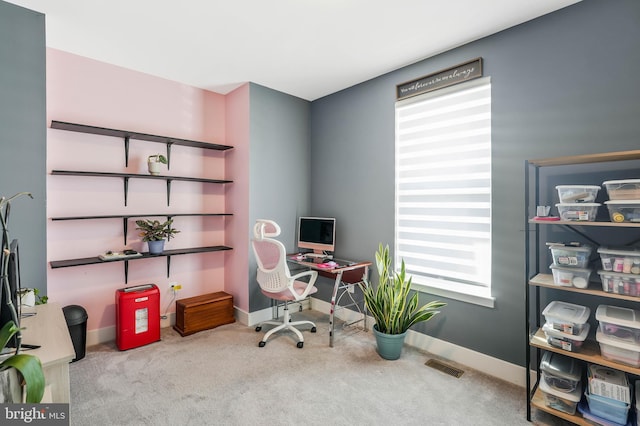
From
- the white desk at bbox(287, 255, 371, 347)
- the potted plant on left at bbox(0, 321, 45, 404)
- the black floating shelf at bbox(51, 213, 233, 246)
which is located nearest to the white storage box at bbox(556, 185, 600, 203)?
the white desk at bbox(287, 255, 371, 347)

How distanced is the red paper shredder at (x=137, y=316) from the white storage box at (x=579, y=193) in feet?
11.1

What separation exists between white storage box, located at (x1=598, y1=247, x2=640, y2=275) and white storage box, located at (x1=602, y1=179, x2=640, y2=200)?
30cm

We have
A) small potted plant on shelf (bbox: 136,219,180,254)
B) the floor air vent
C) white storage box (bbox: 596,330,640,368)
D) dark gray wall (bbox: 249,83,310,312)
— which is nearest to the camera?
white storage box (bbox: 596,330,640,368)

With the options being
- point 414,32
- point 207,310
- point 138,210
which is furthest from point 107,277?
point 414,32

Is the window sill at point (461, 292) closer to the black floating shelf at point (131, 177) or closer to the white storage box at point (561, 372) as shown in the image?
the white storage box at point (561, 372)

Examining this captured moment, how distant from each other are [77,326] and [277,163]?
2.45m

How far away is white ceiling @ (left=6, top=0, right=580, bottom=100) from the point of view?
2.23m

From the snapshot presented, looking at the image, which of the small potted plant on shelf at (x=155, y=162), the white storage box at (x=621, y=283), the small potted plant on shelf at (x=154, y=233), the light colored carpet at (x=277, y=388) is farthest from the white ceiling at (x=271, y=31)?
the light colored carpet at (x=277, y=388)

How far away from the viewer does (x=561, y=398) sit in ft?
6.19

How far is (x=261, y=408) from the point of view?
2123mm

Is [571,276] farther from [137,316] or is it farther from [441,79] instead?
[137,316]

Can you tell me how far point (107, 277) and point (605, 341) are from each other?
3.91m

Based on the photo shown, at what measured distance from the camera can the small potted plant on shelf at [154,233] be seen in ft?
10.4

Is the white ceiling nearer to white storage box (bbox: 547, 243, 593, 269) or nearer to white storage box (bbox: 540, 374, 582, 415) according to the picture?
white storage box (bbox: 547, 243, 593, 269)
